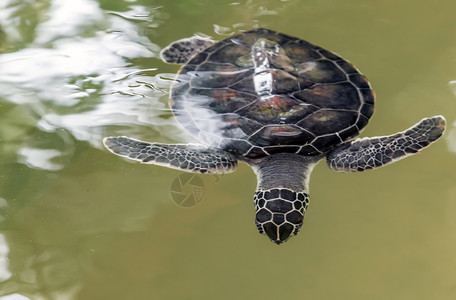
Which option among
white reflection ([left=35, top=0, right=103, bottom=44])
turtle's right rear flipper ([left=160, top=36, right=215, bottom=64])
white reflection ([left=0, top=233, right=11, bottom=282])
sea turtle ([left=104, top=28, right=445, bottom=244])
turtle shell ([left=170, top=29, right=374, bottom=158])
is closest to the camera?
white reflection ([left=0, top=233, right=11, bottom=282])

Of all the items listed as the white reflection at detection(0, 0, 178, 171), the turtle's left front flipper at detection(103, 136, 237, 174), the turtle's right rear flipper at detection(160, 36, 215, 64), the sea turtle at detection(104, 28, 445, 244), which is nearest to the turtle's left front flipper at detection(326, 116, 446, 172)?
the sea turtle at detection(104, 28, 445, 244)

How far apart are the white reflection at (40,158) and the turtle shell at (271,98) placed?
741 millimetres

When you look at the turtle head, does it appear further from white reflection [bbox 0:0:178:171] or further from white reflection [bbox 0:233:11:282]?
white reflection [bbox 0:233:11:282]

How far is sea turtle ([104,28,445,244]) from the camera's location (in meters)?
2.25

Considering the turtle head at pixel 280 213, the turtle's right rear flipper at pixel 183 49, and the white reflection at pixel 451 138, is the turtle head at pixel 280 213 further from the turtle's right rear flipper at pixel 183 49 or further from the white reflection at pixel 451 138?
the turtle's right rear flipper at pixel 183 49

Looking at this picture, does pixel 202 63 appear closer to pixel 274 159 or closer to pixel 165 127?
pixel 165 127

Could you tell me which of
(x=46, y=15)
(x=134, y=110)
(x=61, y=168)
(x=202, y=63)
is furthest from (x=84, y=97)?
(x=46, y=15)

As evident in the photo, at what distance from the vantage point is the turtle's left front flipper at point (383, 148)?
229cm

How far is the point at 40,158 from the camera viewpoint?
2.51 m

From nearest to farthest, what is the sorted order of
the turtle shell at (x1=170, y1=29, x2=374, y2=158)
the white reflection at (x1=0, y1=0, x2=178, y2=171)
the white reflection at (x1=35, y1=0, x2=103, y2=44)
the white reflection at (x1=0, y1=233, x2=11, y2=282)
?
Answer: 1. the white reflection at (x1=0, y1=233, x2=11, y2=282)
2. the turtle shell at (x1=170, y1=29, x2=374, y2=158)
3. the white reflection at (x1=0, y1=0, x2=178, y2=171)
4. the white reflection at (x1=35, y1=0, x2=103, y2=44)

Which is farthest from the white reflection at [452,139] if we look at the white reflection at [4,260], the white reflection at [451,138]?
the white reflection at [4,260]

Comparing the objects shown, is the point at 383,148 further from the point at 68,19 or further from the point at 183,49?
the point at 68,19

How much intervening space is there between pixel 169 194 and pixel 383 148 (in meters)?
1.16

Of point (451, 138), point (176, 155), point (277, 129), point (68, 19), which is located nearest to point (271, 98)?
point (277, 129)
